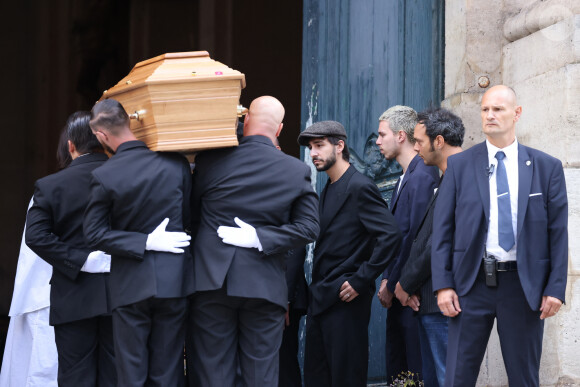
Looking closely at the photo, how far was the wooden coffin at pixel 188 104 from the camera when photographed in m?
4.32

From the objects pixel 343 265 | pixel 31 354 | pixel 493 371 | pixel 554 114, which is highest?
pixel 554 114

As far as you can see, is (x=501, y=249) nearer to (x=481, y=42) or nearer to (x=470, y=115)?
(x=470, y=115)

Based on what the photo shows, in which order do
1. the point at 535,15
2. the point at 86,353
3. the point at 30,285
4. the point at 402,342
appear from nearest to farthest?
the point at 86,353, the point at 30,285, the point at 402,342, the point at 535,15

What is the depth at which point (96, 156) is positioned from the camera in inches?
195

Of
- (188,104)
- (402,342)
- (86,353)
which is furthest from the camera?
(402,342)

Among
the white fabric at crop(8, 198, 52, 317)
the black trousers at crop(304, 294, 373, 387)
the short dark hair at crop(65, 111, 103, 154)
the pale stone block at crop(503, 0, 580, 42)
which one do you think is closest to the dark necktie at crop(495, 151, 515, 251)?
the black trousers at crop(304, 294, 373, 387)

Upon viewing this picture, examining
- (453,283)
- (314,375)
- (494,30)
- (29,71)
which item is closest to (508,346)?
(453,283)

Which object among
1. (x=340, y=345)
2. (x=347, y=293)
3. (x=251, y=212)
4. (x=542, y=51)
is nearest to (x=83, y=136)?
(x=251, y=212)

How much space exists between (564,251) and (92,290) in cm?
230

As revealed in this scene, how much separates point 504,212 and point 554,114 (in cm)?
130

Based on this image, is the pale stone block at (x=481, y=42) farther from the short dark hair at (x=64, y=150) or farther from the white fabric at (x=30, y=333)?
the white fabric at (x=30, y=333)

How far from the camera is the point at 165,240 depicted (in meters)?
4.29

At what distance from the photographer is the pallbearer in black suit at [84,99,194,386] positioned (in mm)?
4250

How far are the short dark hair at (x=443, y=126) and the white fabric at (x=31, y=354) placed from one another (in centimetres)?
235
